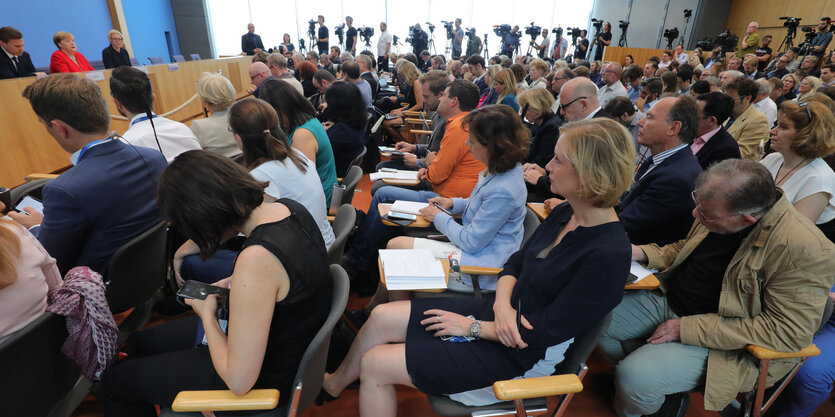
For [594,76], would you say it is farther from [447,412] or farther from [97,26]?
[97,26]

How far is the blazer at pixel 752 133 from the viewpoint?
10.7 ft

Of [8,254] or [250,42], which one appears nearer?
[8,254]

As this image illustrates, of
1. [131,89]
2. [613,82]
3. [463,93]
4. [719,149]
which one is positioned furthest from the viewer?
[613,82]

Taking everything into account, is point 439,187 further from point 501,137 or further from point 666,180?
point 666,180

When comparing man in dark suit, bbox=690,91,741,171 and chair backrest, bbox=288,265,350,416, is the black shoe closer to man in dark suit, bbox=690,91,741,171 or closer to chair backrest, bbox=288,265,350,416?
chair backrest, bbox=288,265,350,416

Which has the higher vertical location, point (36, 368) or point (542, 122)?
point (542, 122)

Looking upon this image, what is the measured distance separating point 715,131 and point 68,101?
144 inches

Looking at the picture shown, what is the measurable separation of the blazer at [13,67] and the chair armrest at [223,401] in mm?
5814

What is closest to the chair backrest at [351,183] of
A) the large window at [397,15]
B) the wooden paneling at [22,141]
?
the wooden paneling at [22,141]

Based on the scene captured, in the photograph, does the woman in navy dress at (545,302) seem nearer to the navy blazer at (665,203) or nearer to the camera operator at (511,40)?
the navy blazer at (665,203)

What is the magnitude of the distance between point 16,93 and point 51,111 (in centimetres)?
338

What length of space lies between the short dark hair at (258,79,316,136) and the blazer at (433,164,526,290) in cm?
132

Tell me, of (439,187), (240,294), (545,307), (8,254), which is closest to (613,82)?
(439,187)

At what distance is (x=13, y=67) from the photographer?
480 cm
